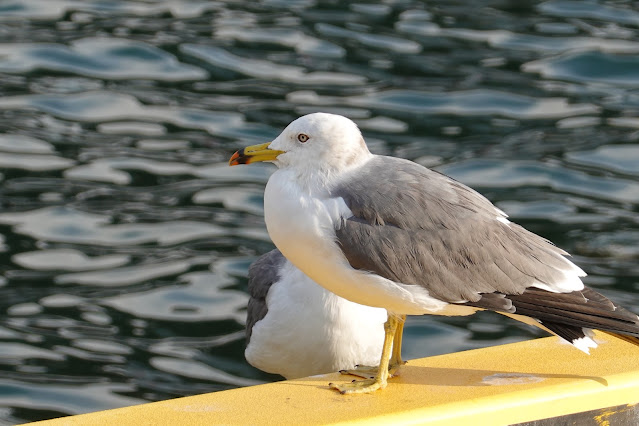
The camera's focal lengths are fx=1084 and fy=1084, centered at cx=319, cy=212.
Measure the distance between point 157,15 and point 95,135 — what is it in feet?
7.89

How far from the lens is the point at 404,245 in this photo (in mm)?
3789

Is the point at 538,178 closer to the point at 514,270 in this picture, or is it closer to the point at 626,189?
the point at 626,189

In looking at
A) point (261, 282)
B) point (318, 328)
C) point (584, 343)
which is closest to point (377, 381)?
point (584, 343)

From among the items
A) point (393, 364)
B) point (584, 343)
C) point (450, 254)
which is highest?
point (450, 254)

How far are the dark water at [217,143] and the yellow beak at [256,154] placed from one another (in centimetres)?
194

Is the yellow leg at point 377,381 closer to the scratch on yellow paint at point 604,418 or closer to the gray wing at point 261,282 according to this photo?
the scratch on yellow paint at point 604,418

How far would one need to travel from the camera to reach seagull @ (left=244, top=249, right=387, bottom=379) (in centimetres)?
520

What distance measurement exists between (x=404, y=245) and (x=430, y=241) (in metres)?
0.10

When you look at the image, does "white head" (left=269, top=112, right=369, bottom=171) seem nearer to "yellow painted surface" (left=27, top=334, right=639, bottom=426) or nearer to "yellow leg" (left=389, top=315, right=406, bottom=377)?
"yellow leg" (left=389, top=315, right=406, bottom=377)

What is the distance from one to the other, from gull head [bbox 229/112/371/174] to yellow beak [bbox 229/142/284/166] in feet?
0.13

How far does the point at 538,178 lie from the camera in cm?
823

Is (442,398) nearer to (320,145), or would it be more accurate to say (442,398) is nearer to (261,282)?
(320,145)

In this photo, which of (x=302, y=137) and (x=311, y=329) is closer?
(x=302, y=137)

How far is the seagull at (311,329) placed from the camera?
A: 5.20 meters
